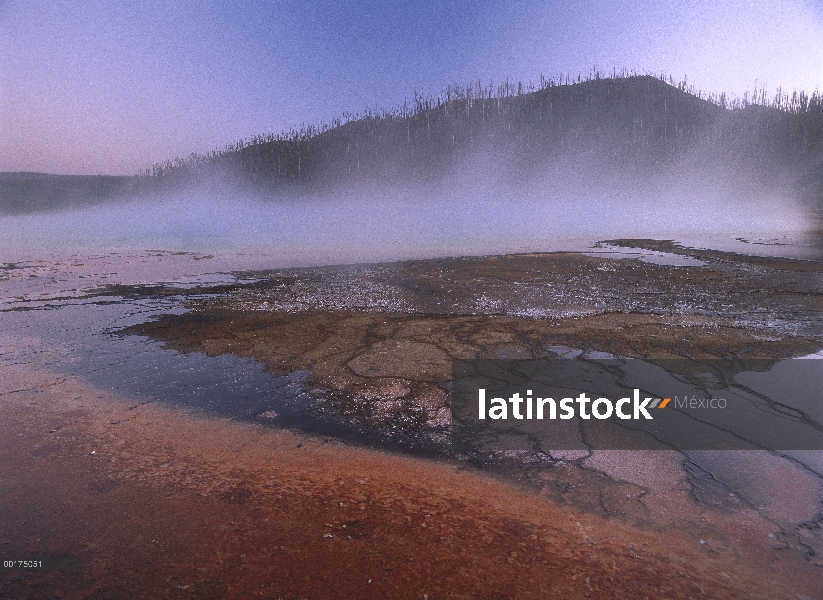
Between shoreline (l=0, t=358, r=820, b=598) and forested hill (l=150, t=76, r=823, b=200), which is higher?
forested hill (l=150, t=76, r=823, b=200)

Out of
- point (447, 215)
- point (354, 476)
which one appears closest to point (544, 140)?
point (447, 215)

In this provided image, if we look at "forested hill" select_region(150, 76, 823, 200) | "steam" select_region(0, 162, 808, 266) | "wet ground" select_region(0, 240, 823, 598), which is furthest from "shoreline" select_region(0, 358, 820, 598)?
"forested hill" select_region(150, 76, 823, 200)

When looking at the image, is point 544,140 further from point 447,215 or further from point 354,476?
point 354,476

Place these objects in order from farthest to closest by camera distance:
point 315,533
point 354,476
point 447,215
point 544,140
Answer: point 544,140
point 447,215
point 354,476
point 315,533

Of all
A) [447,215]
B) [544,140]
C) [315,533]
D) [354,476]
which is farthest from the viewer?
[544,140]

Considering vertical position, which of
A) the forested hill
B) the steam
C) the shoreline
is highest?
the forested hill

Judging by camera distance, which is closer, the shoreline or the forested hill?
the shoreline

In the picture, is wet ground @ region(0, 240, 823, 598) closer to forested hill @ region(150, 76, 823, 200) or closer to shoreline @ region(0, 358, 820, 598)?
shoreline @ region(0, 358, 820, 598)

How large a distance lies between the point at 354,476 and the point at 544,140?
296ft

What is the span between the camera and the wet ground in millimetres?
2006

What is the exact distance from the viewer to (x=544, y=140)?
84.4 metres

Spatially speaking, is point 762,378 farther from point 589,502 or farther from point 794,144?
point 794,144

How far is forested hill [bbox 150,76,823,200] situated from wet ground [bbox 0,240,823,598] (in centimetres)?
7159

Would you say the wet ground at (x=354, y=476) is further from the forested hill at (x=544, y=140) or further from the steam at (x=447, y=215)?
the forested hill at (x=544, y=140)
